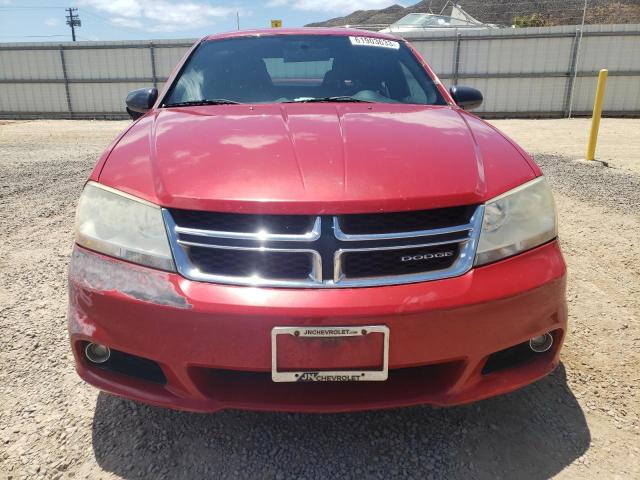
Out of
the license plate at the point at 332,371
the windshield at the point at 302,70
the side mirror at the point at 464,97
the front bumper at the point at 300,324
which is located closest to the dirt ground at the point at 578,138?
the side mirror at the point at 464,97

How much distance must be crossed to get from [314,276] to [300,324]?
0.48ft

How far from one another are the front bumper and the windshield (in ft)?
4.17

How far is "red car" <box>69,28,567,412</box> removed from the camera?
1364 mm

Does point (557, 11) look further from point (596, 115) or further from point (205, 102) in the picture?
point (205, 102)

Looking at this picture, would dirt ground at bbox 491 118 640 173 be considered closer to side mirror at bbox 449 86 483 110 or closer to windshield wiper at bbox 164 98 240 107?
side mirror at bbox 449 86 483 110

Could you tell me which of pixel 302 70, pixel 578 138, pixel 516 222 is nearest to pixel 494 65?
pixel 578 138

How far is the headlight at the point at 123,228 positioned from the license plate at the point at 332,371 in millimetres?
400

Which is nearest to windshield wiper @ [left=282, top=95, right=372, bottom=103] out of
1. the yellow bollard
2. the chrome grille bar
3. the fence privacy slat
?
the chrome grille bar

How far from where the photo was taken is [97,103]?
1783 centimetres

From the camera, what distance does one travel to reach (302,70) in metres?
2.86

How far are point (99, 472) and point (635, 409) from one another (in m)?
1.91

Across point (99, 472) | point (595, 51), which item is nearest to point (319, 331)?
point (99, 472)

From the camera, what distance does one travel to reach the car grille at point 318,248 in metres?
1.40

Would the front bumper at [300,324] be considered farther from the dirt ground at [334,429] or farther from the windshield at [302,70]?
the windshield at [302,70]
